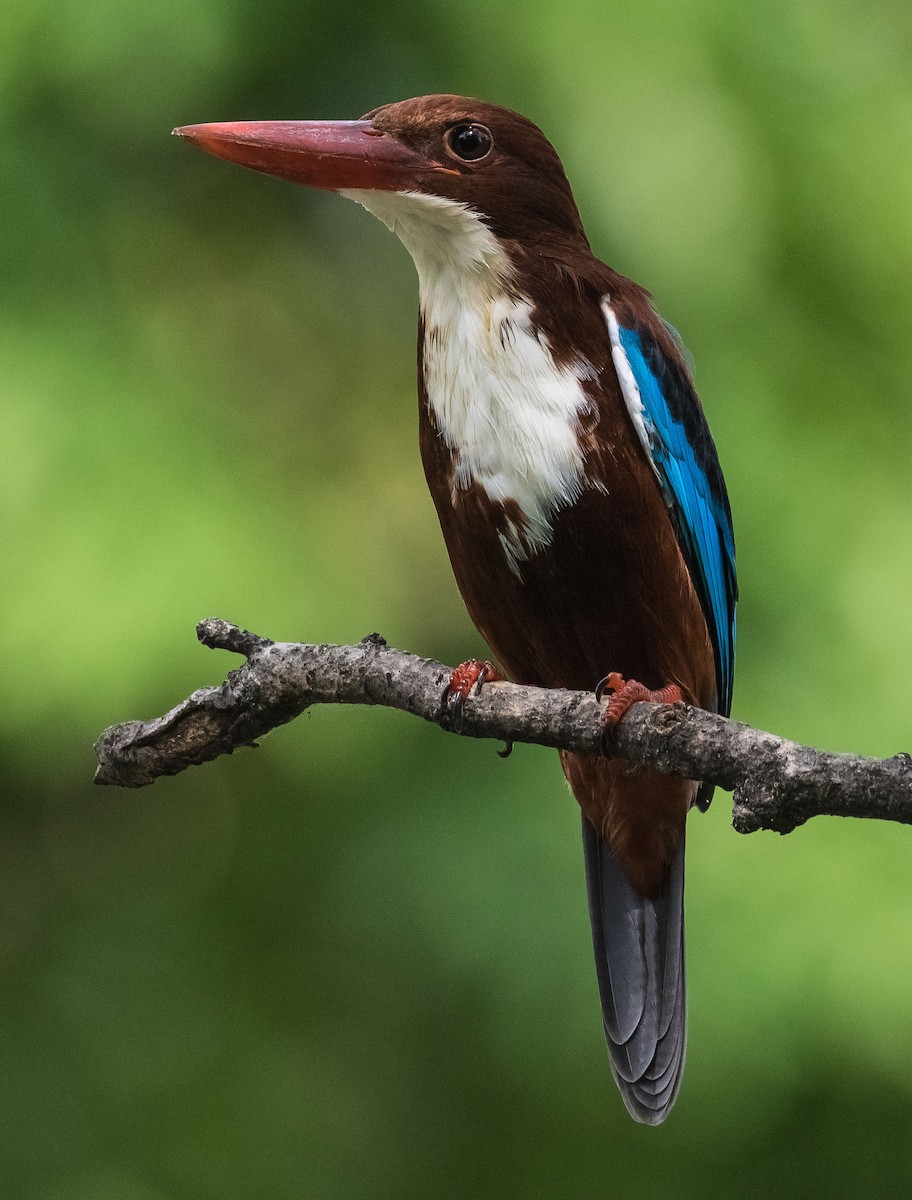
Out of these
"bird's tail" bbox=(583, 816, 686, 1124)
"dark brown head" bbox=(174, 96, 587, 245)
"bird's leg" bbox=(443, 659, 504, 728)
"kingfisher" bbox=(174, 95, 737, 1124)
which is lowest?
"bird's tail" bbox=(583, 816, 686, 1124)

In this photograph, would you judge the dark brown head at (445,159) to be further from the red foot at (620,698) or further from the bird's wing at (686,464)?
the red foot at (620,698)

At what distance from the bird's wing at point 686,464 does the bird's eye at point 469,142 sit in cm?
35

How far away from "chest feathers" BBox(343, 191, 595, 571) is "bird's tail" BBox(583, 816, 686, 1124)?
896 mm

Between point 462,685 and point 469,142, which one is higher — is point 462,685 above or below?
below

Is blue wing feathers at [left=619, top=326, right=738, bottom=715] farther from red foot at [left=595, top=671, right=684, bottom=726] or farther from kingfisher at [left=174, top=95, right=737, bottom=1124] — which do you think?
red foot at [left=595, top=671, right=684, bottom=726]

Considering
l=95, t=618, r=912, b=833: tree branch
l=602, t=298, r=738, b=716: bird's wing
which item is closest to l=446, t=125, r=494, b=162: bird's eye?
l=602, t=298, r=738, b=716: bird's wing

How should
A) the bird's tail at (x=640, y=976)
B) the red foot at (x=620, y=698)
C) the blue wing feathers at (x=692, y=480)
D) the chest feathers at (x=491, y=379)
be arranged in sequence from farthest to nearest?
the bird's tail at (x=640, y=976)
the blue wing feathers at (x=692, y=480)
the chest feathers at (x=491, y=379)
the red foot at (x=620, y=698)

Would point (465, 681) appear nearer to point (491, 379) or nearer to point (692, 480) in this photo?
point (491, 379)

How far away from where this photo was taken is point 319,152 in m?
2.55

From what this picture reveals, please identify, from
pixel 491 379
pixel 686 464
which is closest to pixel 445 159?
pixel 491 379

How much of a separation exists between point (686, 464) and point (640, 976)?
1.11 m

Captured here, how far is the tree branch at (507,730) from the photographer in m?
1.91

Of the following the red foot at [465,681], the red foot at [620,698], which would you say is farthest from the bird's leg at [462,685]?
the red foot at [620,698]

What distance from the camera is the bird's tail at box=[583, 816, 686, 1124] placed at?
10.1 feet
